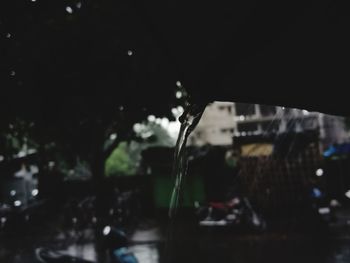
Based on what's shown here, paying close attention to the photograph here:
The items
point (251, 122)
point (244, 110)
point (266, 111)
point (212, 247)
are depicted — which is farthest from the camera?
point (244, 110)

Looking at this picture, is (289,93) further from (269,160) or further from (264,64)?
(269,160)

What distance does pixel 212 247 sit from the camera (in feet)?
32.4

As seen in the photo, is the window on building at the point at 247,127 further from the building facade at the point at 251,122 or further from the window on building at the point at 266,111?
the window on building at the point at 266,111

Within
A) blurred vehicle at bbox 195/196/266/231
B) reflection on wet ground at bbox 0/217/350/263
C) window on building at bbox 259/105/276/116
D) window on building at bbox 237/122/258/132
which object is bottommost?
reflection on wet ground at bbox 0/217/350/263

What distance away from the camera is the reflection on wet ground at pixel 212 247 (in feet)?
27.4

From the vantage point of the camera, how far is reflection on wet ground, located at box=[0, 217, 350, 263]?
27.4ft

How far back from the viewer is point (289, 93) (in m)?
Answer: 1.98

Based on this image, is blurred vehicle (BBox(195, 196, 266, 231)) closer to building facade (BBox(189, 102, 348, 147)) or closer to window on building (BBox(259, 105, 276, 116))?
building facade (BBox(189, 102, 348, 147))

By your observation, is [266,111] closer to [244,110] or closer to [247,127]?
[244,110]

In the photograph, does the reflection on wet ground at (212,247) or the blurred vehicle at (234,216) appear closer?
the reflection on wet ground at (212,247)

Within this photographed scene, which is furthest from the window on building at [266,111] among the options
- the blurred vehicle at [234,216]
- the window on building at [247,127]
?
the blurred vehicle at [234,216]

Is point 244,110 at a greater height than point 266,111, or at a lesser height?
greater

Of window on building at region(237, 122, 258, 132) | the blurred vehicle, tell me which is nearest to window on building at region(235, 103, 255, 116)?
window on building at region(237, 122, 258, 132)

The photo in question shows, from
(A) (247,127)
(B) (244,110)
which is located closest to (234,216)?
(A) (247,127)
